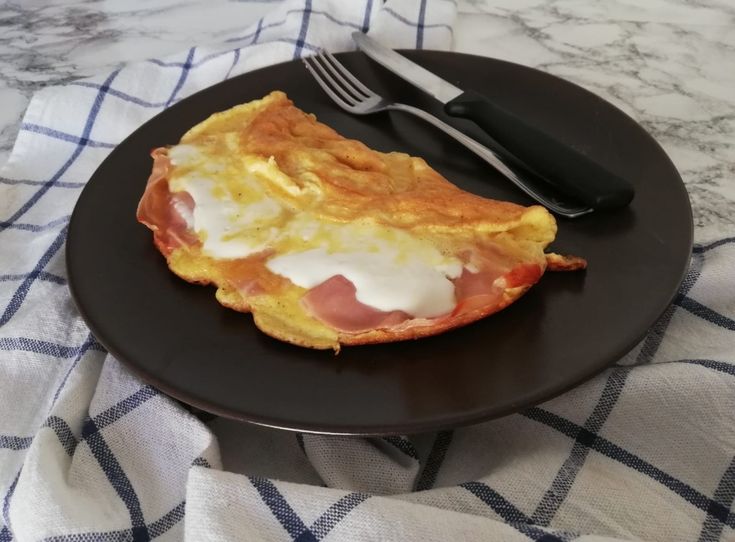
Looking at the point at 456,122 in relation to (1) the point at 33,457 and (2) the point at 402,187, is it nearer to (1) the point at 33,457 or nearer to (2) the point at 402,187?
(2) the point at 402,187

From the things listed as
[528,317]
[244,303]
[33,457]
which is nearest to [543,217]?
[528,317]

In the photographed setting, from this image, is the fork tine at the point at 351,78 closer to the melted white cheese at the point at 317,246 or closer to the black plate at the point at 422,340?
the black plate at the point at 422,340

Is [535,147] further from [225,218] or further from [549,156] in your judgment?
[225,218]

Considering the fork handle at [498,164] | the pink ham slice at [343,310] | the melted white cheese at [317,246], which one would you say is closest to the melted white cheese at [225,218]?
the melted white cheese at [317,246]

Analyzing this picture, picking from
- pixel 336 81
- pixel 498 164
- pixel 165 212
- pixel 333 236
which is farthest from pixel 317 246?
pixel 336 81

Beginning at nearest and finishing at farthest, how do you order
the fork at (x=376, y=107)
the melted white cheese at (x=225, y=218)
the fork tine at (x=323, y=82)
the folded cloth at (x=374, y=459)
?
the folded cloth at (x=374, y=459) → the melted white cheese at (x=225, y=218) → the fork at (x=376, y=107) → the fork tine at (x=323, y=82)

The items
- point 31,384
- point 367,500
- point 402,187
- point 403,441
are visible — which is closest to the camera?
point 367,500
